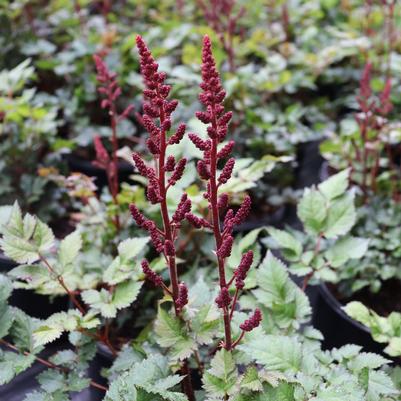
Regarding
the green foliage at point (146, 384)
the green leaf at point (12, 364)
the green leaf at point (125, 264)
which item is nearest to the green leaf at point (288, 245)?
the green leaf at point (125, 264)

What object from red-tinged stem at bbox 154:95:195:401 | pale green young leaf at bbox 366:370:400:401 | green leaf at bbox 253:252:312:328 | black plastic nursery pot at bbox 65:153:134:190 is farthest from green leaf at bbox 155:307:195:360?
black plastic nursery pot at bbox 65:153:134:190

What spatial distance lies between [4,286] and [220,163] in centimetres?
96

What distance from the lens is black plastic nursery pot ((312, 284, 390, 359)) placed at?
5.10 feet

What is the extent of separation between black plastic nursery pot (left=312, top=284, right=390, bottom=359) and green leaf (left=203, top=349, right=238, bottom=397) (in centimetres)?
59

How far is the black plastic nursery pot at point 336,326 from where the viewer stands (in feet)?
5.10

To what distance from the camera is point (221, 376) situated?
3.45 ft

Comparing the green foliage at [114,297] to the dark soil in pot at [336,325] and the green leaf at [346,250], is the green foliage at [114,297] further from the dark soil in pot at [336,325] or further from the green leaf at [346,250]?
the dark soil in pot at [336,325]

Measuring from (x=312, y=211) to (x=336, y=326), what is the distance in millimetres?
358

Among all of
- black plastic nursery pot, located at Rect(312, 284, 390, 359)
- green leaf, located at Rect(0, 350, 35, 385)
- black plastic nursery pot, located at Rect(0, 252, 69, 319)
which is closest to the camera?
green leaf, located at Rect(0, 350, 35, 385)

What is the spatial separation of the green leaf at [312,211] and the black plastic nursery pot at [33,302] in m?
0.75

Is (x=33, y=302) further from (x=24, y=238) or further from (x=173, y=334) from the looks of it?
(x=173, y=334)

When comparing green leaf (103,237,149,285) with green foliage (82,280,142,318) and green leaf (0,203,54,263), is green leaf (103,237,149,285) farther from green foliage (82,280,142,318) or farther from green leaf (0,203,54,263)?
green leaf (0,203,54,263)

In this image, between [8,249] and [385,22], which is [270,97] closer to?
[385,22]

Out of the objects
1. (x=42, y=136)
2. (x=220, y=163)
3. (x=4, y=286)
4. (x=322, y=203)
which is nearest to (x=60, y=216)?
Result: (x=42, y=136)
